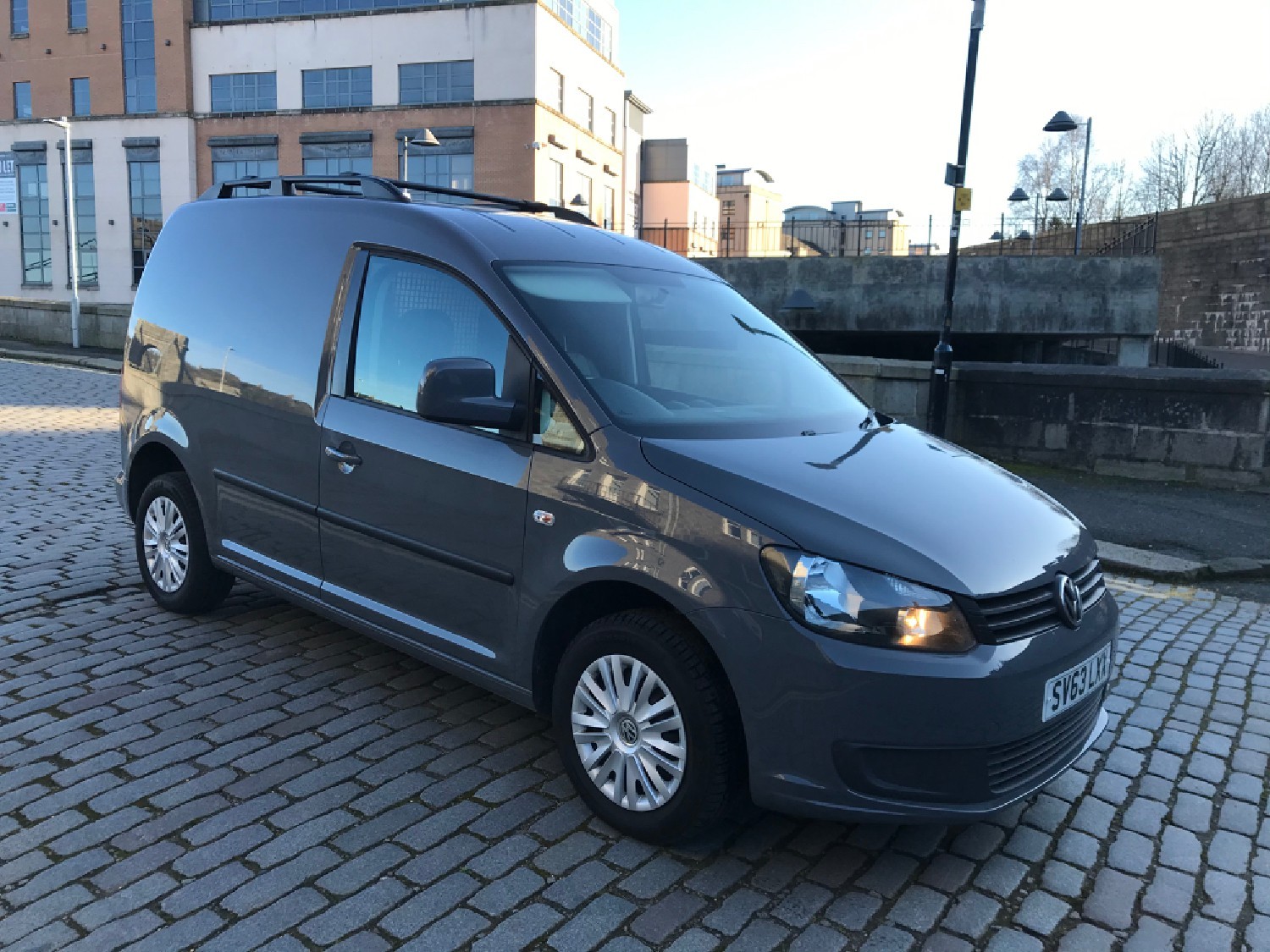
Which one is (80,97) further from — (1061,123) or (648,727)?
(648,727)

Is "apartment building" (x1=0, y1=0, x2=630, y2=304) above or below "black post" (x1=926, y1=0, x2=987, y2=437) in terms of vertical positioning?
above

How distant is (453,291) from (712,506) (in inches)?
57.1

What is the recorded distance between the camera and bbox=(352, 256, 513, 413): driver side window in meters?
3.78

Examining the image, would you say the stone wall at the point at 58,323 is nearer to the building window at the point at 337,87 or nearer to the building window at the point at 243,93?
the building window at the point at 337,87

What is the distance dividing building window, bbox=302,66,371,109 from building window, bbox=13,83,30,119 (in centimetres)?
1840

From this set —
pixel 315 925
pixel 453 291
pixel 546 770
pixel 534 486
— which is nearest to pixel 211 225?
pixel 453 291

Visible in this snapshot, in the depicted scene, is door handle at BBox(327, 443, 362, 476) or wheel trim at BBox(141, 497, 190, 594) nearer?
door handle at BBox(327, 443, 362, 476)

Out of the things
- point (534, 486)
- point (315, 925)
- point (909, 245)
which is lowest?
point (315, 925)

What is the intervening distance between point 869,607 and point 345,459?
2.19 m

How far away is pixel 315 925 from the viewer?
2818 millimetres

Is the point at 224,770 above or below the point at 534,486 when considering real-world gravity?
below

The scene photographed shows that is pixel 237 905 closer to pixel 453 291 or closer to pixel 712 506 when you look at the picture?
pixel 712 506

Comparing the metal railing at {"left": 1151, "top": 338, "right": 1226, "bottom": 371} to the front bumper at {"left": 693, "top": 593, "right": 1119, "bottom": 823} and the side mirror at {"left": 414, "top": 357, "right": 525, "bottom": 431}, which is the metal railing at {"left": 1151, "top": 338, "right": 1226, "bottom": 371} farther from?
the side mirror at {"left": 414, "top": 357, "right": 525, "bottom": 431}

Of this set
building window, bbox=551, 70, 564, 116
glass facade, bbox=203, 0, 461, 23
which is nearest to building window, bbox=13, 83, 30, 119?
glass facade, bbox=203, 0, 461, 23
